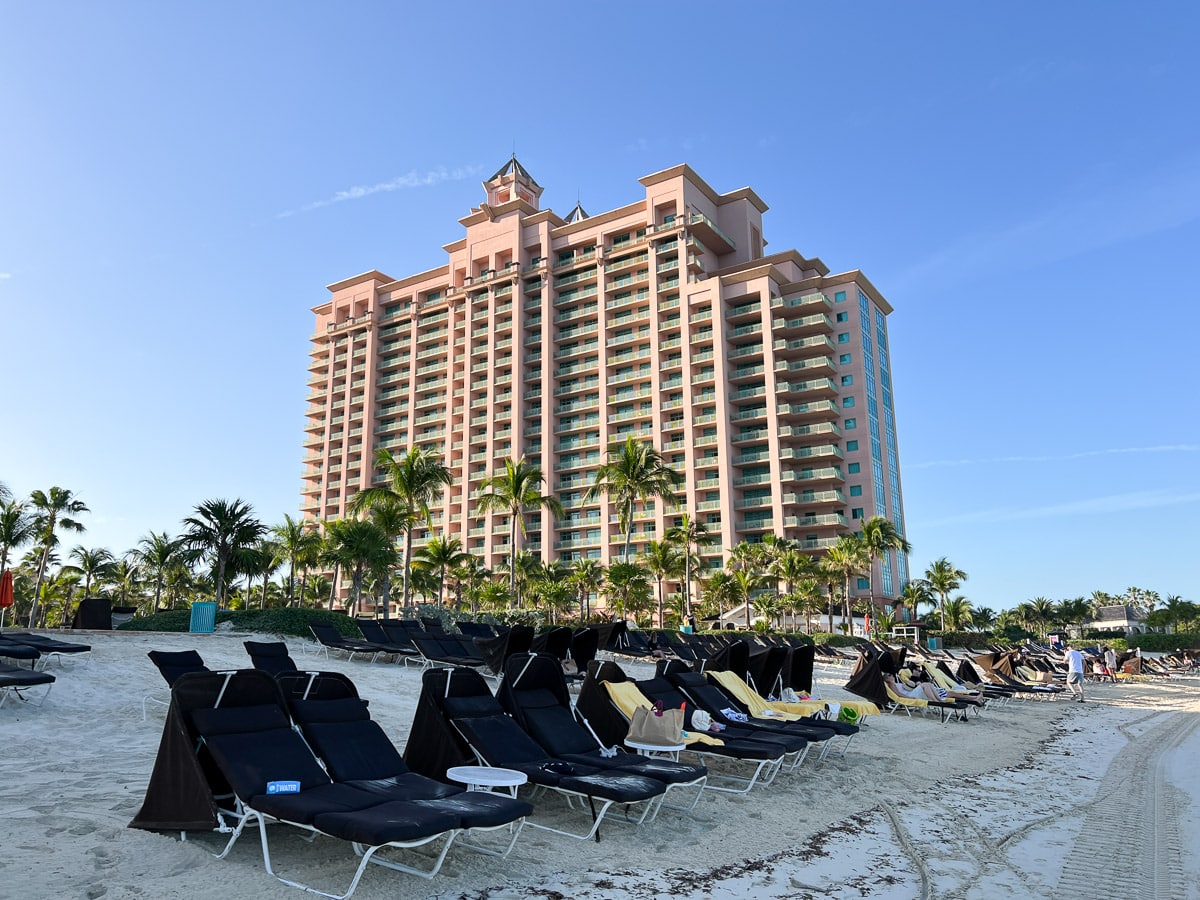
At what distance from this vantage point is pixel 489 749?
5965 mm

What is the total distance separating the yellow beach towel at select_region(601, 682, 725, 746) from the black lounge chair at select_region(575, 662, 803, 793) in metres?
0.07

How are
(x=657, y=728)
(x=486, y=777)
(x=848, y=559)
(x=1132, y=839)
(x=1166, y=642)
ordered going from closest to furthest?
(x=486, y=777), (x=1132, y=839), (x=657, y=728), (x=848, y=559), (x=1166, y=642)

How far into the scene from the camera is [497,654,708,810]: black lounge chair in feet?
20.3

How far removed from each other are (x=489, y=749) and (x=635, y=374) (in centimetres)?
6513

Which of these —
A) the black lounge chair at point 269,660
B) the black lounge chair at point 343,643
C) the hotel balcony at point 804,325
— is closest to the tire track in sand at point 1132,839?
the black lounge chair at point 269,660

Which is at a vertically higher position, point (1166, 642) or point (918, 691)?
point (918, 691)

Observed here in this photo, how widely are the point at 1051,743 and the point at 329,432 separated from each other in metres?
83.2

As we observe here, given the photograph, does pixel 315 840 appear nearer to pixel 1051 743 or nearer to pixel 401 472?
pixel 1051 743

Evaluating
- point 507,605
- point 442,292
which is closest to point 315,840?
point 507,605

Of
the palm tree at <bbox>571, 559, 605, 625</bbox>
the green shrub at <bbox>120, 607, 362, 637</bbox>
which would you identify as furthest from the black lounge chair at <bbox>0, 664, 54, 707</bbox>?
the palm tree at <bbox>571, 559, 605, 625</bbox>

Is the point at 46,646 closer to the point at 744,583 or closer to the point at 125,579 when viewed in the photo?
the point at 744,583

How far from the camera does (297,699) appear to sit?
554cm

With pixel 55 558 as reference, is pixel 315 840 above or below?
below

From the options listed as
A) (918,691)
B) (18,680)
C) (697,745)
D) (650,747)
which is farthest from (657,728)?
(918,691)
